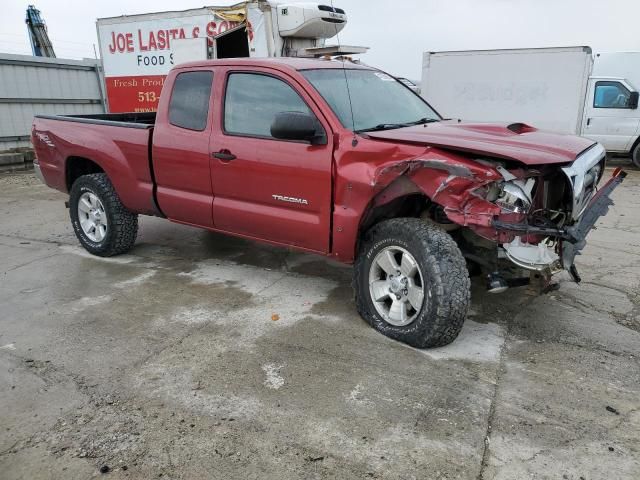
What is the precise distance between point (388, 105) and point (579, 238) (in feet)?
6.10

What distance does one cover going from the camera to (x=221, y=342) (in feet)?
12.0

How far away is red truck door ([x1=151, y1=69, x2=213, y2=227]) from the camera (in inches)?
178

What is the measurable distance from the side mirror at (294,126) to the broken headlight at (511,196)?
4.21ft

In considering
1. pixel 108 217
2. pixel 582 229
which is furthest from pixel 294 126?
pixel 108 217

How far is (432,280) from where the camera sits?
3.28m

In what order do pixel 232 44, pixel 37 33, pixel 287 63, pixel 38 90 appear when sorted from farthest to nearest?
pixel 37 33 < pixel 38 90 < pixel 232 44 < pixel 287 63

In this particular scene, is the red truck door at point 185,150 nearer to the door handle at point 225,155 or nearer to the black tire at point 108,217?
the door handle at point 225,155

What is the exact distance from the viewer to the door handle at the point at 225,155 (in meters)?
4.27

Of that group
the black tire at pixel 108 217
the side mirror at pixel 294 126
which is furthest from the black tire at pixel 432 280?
Result: the black tire at pixel 108 217

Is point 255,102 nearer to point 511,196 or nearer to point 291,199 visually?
point 291,199

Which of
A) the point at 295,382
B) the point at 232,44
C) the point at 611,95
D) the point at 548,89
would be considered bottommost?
the point at 295,382

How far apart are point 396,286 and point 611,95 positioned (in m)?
11.4

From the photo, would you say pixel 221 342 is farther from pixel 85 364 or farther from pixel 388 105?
pixel 388 105

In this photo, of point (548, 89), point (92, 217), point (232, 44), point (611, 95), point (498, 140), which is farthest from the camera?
point (548, 89)
